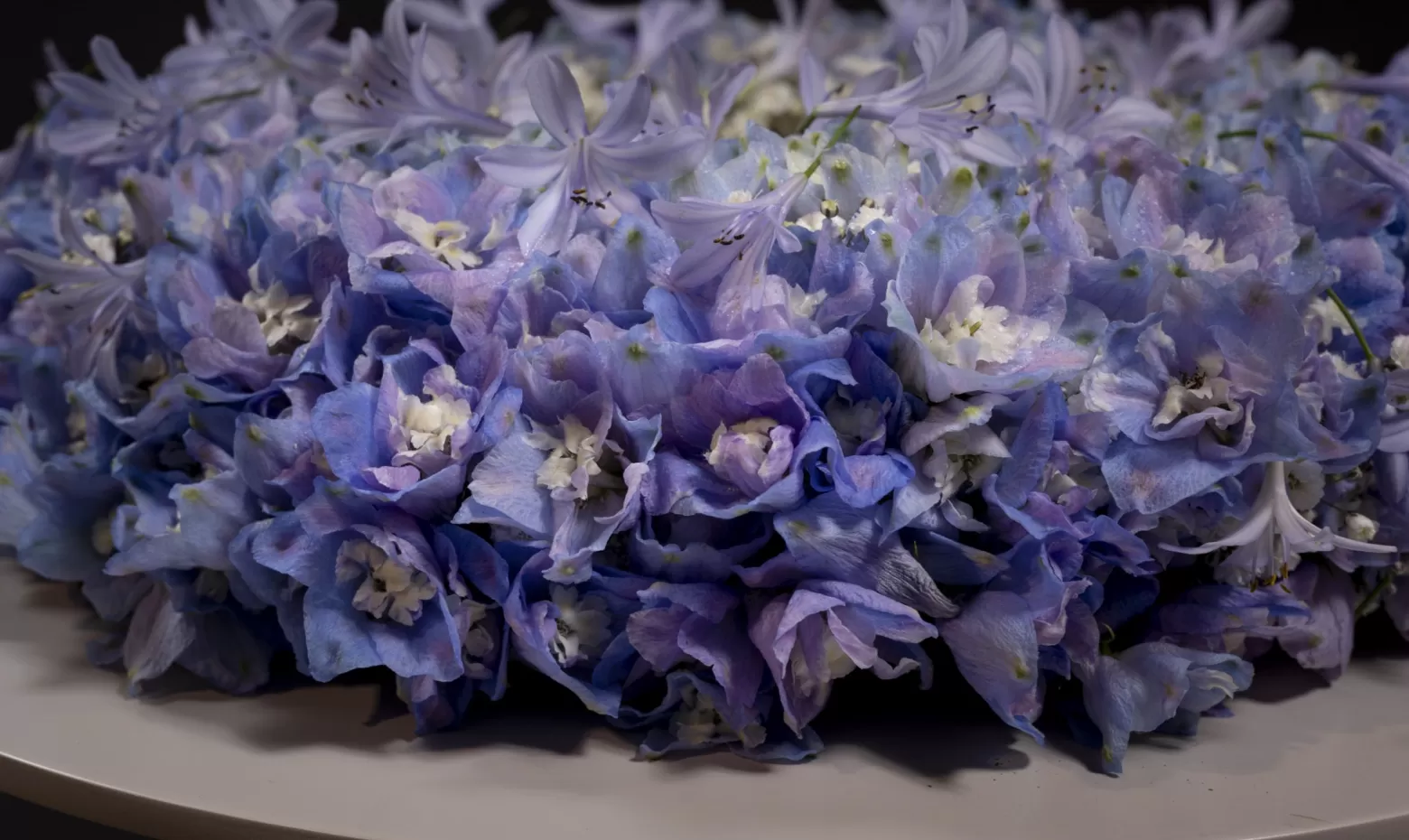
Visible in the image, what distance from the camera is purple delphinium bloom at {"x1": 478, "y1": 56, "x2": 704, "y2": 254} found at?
29.8 inches

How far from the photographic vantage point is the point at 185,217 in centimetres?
90

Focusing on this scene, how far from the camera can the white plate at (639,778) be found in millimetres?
692

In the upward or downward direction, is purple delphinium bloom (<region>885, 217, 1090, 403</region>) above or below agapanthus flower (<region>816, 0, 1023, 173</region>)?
below

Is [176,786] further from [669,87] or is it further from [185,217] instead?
[669,87]

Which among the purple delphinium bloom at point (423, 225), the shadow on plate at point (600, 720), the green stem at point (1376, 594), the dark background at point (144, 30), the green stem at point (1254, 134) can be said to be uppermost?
the green stem at point (1254, 134)

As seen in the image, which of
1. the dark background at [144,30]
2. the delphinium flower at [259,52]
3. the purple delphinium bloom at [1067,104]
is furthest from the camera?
the dark background at [144,30]

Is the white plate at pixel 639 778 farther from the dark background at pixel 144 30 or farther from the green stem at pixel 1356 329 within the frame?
the dark background at pixel 144 30

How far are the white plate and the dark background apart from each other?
48.7 inches

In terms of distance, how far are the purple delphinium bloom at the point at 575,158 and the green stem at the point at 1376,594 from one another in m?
0.49

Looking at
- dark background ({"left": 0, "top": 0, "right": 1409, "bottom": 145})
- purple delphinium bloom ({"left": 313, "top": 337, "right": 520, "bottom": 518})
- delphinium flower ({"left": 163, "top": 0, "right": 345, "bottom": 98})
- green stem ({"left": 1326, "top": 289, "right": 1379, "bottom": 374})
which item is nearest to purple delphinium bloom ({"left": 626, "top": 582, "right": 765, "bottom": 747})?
purple delphinium bloom ({"left": 313, "top": 337, "right": 520, "bottom": 518})

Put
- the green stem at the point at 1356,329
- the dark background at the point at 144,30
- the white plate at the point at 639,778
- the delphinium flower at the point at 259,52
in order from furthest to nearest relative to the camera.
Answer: the dark background at the point at 144,30
the delphinium flower at the point at 259,52
the green stem at the point at 1356,329
the white plate at the point at 639,778

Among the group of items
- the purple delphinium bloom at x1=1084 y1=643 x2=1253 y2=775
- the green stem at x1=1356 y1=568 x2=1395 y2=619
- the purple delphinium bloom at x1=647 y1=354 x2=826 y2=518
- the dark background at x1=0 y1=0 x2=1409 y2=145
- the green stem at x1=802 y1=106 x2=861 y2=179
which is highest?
the green stem at x1=802 y1=106 x2=861 y2=179

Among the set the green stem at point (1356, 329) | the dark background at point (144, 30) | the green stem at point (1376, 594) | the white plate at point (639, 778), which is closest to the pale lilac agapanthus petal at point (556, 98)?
the white plate at point (639, 778)

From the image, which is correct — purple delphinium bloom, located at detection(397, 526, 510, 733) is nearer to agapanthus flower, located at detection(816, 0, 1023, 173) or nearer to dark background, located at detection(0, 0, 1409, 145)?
agapanthus flower, located at detection(816, 0, 1023, 173)
